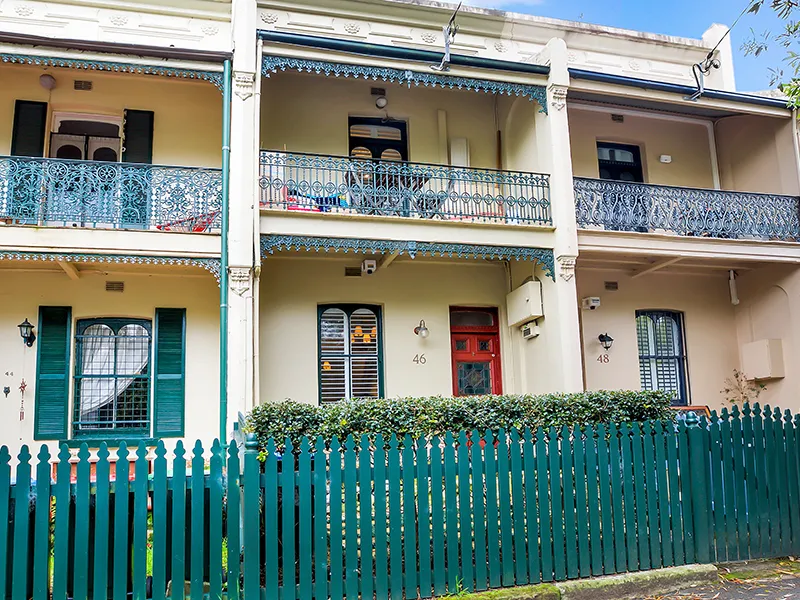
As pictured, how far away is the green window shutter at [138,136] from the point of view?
11384 millimetres

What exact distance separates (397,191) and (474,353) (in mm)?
3710

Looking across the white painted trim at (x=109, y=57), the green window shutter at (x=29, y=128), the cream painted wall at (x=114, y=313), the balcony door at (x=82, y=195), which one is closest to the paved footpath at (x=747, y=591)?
the cream painted wall at (x=114, y=313)

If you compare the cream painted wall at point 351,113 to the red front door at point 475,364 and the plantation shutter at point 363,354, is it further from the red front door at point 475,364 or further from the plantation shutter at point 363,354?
the red front door at point 475,364

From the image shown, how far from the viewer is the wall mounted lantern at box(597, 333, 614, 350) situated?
1302 cm

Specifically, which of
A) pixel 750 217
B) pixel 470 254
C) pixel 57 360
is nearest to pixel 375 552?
pixel 470 254

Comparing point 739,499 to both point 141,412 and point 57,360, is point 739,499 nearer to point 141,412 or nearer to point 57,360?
point 141,412

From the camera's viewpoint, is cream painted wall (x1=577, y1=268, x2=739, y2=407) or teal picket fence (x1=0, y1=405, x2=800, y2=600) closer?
teal picket fence (x1=0, y1=405, x2=800, y2=600)

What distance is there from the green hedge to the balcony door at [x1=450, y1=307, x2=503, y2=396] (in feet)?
13.5

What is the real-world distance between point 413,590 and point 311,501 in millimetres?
1179

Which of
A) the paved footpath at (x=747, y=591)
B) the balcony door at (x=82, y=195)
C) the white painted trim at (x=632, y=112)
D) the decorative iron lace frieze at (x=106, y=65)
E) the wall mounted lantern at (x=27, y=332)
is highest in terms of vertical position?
the white painted trim at (x=632, y=112)

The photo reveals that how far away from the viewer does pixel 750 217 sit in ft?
41.5

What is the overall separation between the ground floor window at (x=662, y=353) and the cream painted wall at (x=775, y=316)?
59.2 inches

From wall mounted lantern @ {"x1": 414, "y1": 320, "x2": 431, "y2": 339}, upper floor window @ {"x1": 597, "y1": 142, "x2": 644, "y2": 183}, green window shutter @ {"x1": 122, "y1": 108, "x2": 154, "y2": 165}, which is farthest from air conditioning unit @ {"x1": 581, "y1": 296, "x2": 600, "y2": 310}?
green window shutter @ {"x1": 122, "y1": 108, "x2": 154, "y2": 165}

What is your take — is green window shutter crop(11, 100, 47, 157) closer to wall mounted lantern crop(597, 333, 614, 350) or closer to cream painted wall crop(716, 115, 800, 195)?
wall mounted lantern crop(597, 333, 614, 350)
